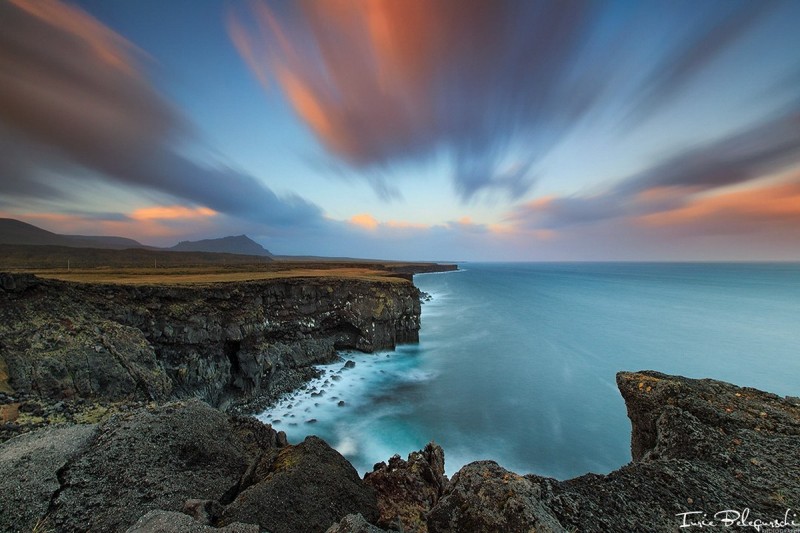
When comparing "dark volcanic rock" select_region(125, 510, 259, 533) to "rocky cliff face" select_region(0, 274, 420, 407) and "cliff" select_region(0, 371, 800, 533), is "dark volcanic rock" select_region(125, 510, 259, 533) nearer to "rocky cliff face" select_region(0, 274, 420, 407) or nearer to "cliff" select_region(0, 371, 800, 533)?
"cliff" select_region(0, 371, 800, 533)

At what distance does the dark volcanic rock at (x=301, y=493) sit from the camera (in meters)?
5.15

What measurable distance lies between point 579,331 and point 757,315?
40.9m

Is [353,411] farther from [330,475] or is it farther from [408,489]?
[330,475]

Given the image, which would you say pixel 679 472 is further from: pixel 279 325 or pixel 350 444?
pixel 279 325

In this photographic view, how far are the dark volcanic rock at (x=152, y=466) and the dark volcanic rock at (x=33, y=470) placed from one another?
17 cm

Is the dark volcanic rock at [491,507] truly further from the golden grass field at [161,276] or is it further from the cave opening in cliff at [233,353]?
the golden grass field at [161,276]

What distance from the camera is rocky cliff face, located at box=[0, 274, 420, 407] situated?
12.6 meters

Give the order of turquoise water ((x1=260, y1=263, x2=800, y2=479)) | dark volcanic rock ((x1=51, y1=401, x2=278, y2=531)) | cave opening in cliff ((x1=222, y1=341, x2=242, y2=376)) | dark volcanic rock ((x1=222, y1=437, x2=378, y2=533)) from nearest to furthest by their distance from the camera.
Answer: dark volcanic rock ((x1=222, y1=437, x2=378, y2=533)), dark volcanic rock ((x1=51, y1=401, x2=278, y2=531)), turquoise water ((x1=260, y1=263, x2=800, y2=479)), cave opening in cliff ((x1=222, y1=341, x2=242, y2=376))

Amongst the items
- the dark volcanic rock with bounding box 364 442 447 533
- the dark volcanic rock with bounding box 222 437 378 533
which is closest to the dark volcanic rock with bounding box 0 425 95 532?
the dark volcanic rock with bounding box 222 437 378 533

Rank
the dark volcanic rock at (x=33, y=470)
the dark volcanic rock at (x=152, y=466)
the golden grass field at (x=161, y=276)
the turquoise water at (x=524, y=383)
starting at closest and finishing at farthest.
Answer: the dark volcanic rock at (x=33, y=470)
the dark volcanic rock at (x=152, y=466)
the turquoise water at (x=524, y=383)
the golden grass field at (x=161, y=276)

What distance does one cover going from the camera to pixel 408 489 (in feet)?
22.3

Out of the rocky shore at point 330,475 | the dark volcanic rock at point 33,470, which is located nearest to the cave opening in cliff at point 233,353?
the rocky shore at point 330,475

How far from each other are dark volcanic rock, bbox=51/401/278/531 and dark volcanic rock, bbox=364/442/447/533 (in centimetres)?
314

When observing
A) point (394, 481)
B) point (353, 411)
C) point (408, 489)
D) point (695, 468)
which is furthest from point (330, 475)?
point (353, 411)
